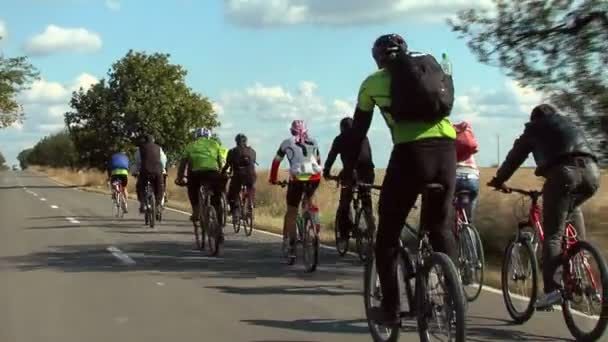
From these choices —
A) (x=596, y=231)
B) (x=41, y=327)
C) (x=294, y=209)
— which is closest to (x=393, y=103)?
(x=41, y=327)

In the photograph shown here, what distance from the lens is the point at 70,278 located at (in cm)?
1109

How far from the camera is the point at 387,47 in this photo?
19.9 feet

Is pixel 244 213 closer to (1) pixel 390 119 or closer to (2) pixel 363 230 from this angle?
(2) pixel 363 230

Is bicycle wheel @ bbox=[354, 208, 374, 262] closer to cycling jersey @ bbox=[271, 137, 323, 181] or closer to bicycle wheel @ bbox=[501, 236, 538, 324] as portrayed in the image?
cycling jersey @ bbox=[271, 137, 323, 181]

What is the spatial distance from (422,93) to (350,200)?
662 centimetres

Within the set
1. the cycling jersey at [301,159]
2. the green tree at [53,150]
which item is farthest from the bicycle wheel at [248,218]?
the green tree at [53,150]

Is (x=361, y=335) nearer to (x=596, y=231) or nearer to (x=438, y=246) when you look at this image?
(x=438, y=246)

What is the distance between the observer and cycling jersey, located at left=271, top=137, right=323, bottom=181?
38.4 ft

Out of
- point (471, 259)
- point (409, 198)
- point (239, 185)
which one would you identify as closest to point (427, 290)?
point (409, 198)

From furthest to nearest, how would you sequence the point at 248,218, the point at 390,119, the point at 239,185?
the point at 239,185 → the point at 248,218 → the point at 390,119

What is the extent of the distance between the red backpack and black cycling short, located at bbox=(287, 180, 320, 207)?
2.38 m

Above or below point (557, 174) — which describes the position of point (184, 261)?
below

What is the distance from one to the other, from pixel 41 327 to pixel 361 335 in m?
2.73

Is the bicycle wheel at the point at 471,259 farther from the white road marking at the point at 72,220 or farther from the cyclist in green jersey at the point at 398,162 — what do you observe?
the white road marking at the point at 72,220
